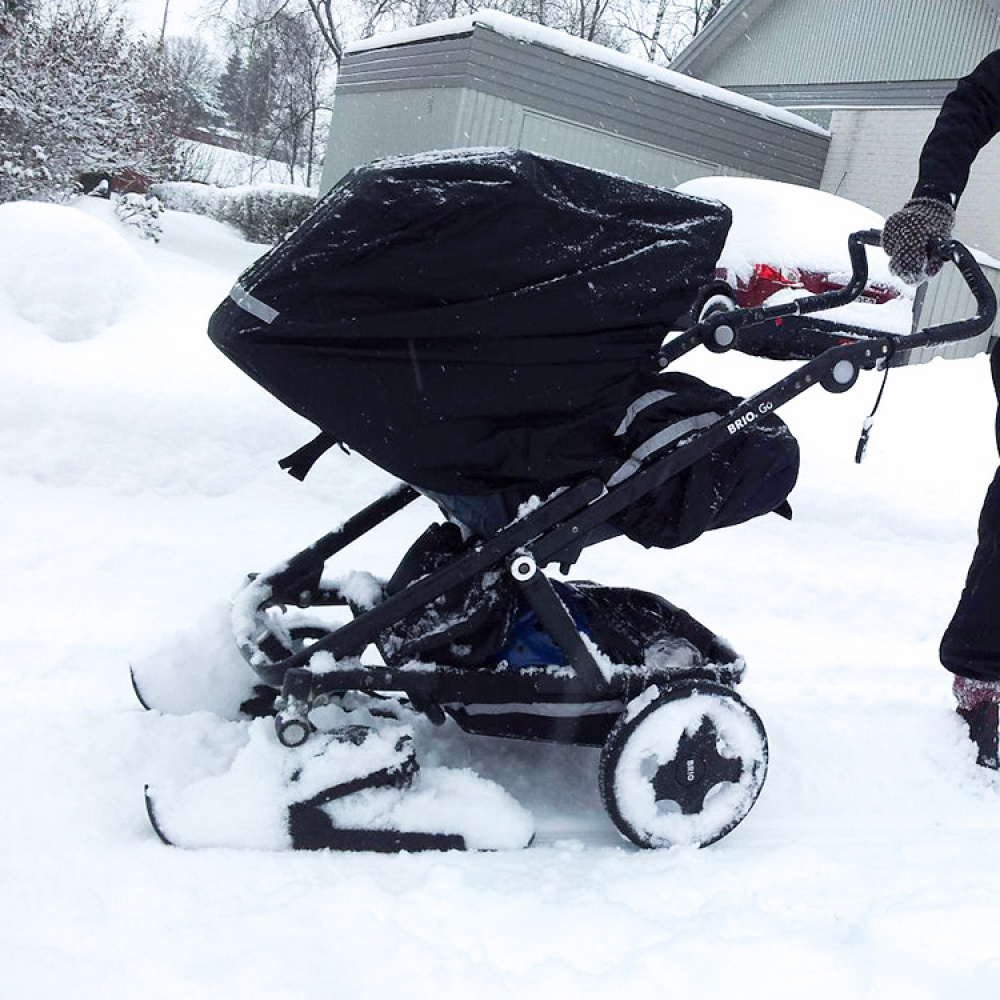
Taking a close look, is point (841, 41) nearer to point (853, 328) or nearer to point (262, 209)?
point (262, 209)

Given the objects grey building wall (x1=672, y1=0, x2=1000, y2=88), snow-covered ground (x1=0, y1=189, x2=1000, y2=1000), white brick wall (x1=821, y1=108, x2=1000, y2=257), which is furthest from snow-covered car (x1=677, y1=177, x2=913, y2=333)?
grey building wall (x1=672, y1=0, x2=1000, y2=88)

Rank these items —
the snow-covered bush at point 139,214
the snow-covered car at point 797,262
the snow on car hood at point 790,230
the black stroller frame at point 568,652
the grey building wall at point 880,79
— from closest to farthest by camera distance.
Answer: the black stroller frame at point 568,652 → the snow-covered car at point 797,262 → the snow on car hood at point 790,230 → the grey building wall at point 880,79 → the snow-covered bush at point 139,214

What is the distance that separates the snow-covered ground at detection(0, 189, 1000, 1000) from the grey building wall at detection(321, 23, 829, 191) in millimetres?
6039

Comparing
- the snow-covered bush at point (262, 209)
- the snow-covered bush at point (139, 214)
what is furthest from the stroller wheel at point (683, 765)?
the snow-covered bush at point (262, 209)

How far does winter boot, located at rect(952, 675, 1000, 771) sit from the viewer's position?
286 centimetres

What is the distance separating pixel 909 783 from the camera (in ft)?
9.16

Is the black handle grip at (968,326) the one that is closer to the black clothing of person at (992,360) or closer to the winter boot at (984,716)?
the black clothing of person at (992,360)

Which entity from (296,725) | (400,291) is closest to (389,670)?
(296,725)

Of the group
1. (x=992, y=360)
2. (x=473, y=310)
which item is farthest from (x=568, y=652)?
(x=992, y=360)

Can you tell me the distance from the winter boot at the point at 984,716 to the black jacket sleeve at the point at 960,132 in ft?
4.30

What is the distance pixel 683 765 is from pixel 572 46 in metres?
10.0

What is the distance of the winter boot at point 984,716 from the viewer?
286 cm

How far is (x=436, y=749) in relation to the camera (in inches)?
104

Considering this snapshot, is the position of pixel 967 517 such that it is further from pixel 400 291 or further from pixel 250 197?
pixel 250 197
